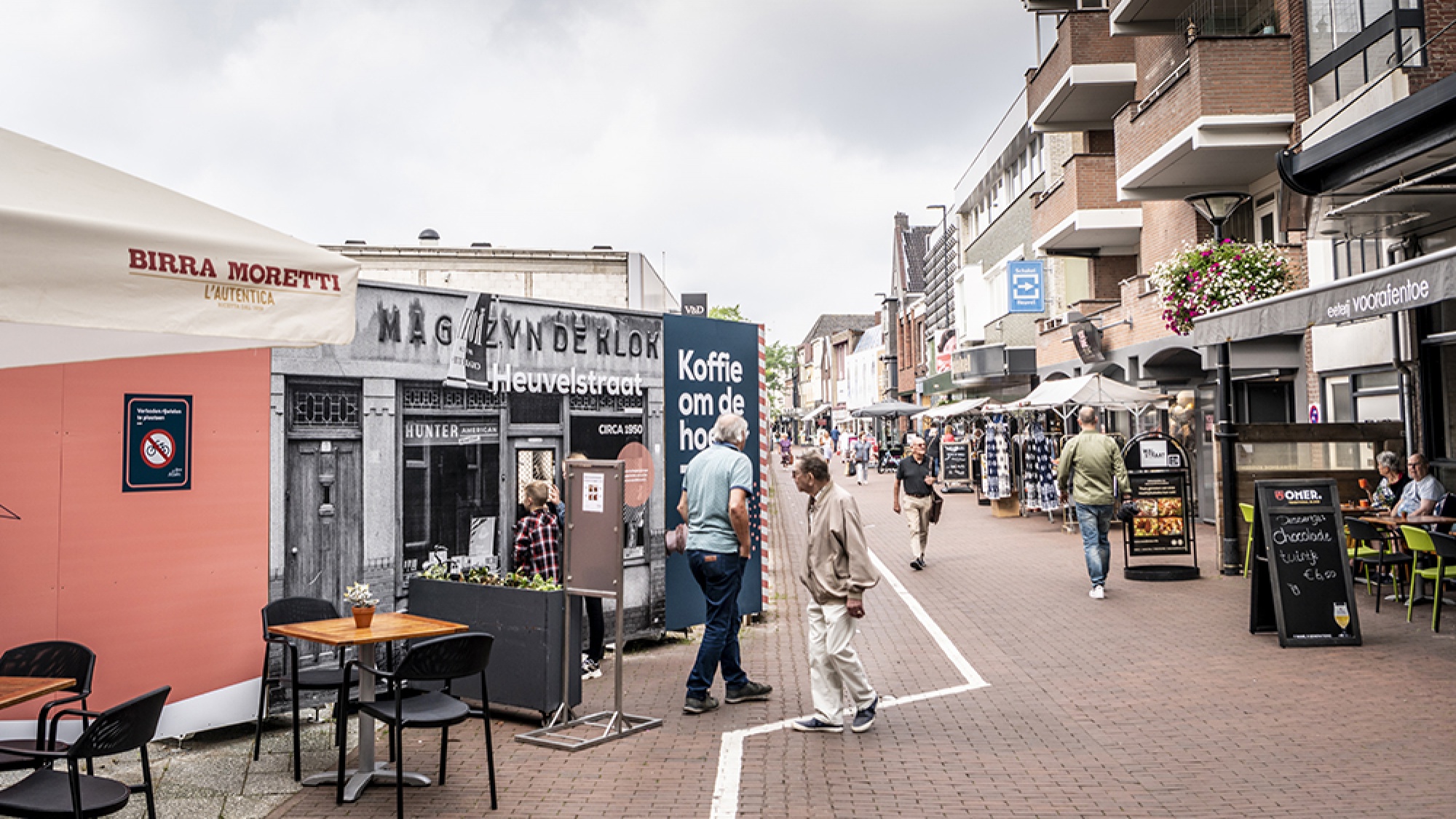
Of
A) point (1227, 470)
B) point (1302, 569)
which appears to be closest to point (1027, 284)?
point (1227, 470)

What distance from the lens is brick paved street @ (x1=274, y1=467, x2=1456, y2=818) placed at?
17.5 ft

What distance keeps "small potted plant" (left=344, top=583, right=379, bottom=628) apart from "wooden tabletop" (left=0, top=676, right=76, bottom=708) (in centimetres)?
140

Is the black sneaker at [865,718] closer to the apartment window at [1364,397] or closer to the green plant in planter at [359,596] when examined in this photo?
the green plant in planter at [359,596]

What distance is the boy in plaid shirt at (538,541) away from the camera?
796 centimetres

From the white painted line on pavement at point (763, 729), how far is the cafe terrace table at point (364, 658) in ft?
5.16

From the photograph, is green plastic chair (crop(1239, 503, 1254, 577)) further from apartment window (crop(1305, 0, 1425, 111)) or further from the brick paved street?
apartment window (crop(1305, 0, 1425, 111))

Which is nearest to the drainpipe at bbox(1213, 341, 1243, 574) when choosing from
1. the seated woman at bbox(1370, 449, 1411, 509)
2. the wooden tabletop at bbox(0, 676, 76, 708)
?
the seated woman at bbox(1370, 449, 1411, 509)

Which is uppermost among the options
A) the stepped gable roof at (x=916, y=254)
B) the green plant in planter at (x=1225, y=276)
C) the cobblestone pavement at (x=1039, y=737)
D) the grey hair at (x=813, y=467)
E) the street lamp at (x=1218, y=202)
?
the stepped gable roof at (x=916, y=254)

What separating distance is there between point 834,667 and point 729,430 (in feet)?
5.53

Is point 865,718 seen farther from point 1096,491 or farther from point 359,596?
point 1096,491

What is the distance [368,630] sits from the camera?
5.87 meters

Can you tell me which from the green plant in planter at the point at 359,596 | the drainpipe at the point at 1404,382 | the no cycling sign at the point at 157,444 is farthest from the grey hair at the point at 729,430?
the drainpipe at the point at 1404,382

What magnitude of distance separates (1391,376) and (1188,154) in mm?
4610

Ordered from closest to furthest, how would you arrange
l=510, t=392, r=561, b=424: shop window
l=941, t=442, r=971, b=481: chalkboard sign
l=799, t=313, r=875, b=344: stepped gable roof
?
l=510, t=392, r=561, b=424: shop window, l=941, t=442, r=971, b=481: chalkboard sign, l=799, t=313, r=875, b=344: stepped gable roof
